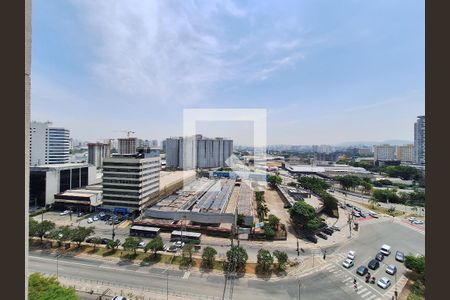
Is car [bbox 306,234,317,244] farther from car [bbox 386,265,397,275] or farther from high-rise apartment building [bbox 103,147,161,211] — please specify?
high-rise apartment building [bbox 103,147,161,211]

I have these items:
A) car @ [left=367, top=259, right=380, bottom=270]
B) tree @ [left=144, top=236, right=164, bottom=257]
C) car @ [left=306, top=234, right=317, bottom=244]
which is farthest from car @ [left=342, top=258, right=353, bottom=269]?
tree @ [left=144, top=236, right=164, bottom=257]

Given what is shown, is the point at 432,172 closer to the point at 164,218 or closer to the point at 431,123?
the point at 431,123

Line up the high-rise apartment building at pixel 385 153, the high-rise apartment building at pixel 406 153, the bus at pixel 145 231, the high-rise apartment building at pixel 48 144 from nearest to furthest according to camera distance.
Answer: the bus at pixel 145 231 → the high-rise apartment building at pixel 48 144 → the high-rise apartment building at pixel 406 153 → the high-rise apartment building at pixel 385 153

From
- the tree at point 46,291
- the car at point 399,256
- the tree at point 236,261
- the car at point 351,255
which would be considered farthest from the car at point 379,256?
the tree at point 46,291

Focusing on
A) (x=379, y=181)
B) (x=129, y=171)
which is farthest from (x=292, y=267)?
(x=379, y=181)

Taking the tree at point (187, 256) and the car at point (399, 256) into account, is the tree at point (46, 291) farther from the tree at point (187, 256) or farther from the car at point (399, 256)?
the car at point (399, 256)

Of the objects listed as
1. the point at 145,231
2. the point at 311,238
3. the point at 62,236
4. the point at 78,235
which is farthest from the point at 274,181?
the point at 62,236

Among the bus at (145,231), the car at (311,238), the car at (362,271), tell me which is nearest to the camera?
the car at (362,271)
